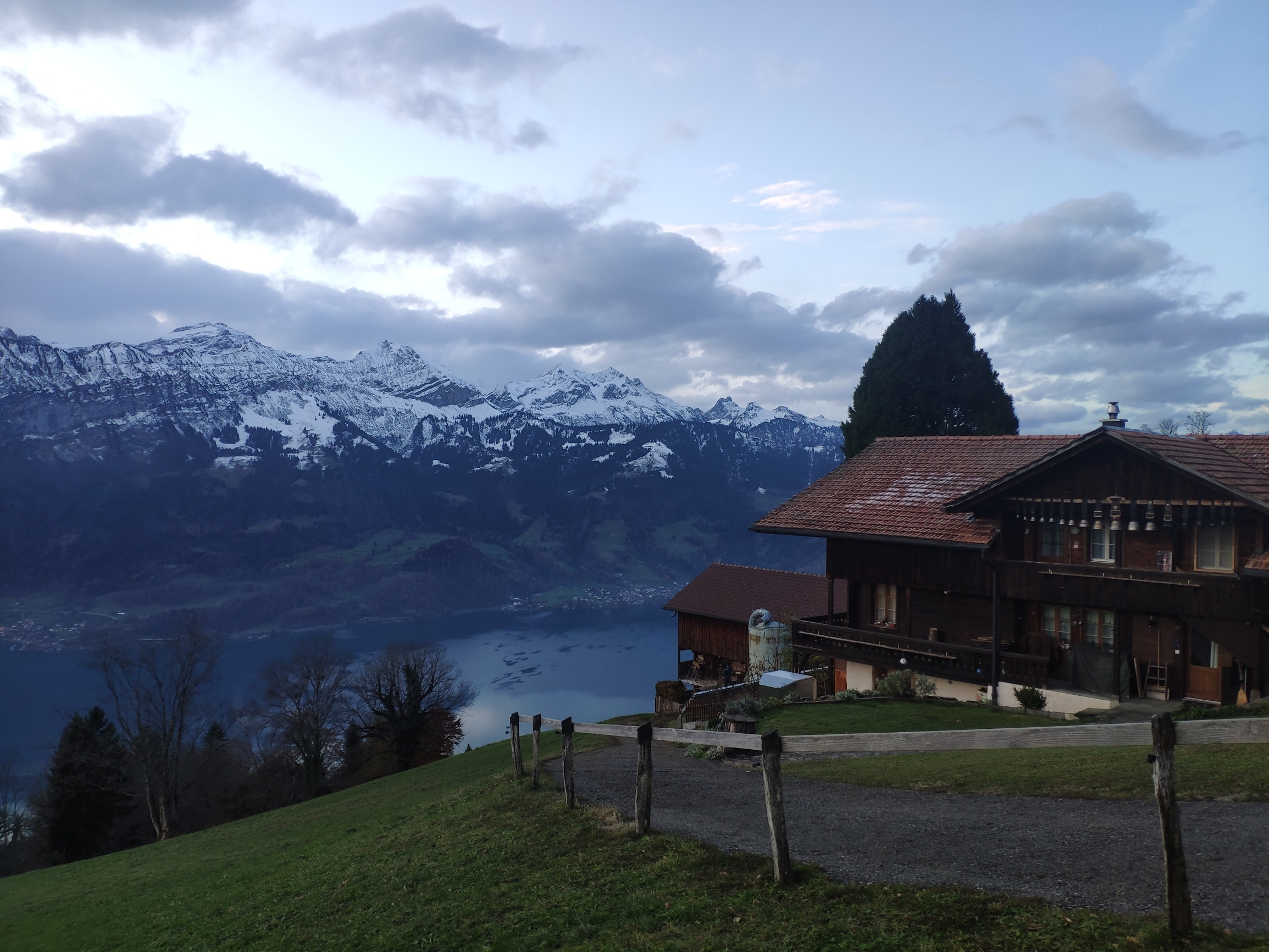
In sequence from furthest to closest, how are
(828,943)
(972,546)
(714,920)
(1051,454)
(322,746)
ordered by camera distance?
(322,746)
(972,546)
(1051,454)
(714,920)
(828,943)

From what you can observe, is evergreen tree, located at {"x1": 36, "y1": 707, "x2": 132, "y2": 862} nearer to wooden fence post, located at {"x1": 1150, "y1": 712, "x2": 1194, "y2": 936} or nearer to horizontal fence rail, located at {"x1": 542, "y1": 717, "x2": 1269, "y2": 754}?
horizontal fence rail, located at {"x1": 542, "y1": 717, "x2": 1269, "y2": 754}

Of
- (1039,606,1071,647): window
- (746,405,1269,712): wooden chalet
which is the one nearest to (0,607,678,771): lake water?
(746,405,1269,712): wooden chalet

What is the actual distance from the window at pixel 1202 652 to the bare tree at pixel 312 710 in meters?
53.3

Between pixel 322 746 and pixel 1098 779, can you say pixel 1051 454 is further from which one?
pixel 322 746

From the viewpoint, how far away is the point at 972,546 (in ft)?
82.9

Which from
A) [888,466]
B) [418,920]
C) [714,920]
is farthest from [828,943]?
[888,466]

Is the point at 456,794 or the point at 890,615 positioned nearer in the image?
the point at 456,794

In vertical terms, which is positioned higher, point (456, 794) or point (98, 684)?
point (456, 794)

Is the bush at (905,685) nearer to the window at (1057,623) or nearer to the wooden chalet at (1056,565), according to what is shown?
the wooden chalet at (1056,565)

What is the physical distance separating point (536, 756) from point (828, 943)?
Result: 8541 millimetres

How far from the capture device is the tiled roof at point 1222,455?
20.4 meters

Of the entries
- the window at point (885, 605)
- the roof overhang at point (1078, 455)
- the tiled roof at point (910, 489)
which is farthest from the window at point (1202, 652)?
the window at point (885, 605)

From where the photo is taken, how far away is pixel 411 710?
181 feet

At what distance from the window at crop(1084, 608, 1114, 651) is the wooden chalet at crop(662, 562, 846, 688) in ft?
53.4
